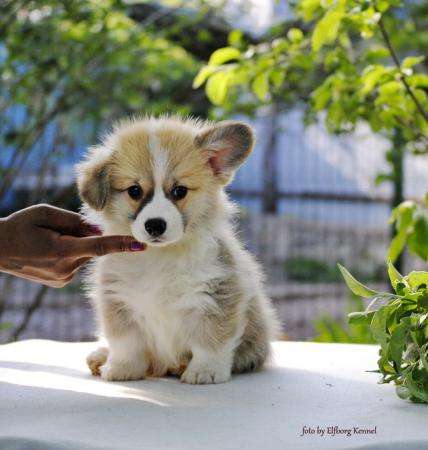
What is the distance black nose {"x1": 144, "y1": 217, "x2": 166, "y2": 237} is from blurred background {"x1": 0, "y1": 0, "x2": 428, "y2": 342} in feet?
3.24

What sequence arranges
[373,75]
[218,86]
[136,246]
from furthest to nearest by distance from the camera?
[218,86] → [373,75] → [136,246]

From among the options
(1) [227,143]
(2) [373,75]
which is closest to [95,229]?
(1) [227,143]

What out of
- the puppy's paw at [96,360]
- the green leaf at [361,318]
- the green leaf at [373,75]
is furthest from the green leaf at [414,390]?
the green leaf at [373,75]

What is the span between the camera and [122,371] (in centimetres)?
258

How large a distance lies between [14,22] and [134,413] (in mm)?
3171

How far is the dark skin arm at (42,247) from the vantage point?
7.66 ft

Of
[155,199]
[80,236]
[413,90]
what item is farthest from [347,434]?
[413,90]

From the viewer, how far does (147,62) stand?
5.82 metres

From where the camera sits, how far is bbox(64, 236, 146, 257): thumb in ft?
7.70

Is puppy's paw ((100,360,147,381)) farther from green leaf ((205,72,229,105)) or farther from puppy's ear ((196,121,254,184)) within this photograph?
green leaf ((205,72,229,105))

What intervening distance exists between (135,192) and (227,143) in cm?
36

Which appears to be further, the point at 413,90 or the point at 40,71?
the point at 40,71

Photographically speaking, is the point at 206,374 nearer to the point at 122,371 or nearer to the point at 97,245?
the point at 122,371

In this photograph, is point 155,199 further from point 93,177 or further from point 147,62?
point 147,62
